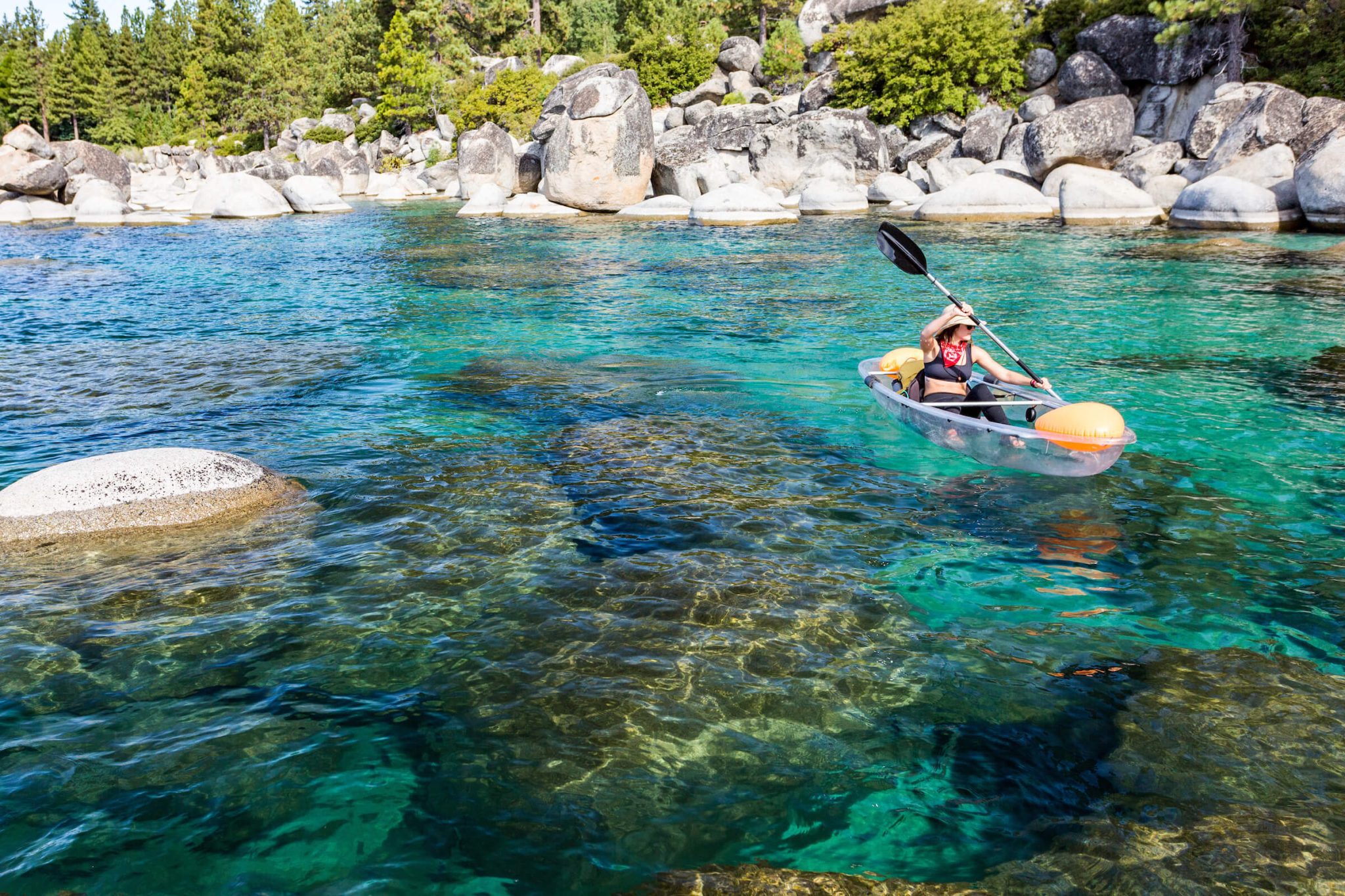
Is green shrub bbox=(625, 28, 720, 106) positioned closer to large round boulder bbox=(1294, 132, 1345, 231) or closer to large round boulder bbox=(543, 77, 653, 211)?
large round boulder bbox=(543, 77, 653, 211)

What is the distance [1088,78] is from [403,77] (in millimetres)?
40004

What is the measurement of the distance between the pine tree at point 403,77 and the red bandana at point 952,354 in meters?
54.3

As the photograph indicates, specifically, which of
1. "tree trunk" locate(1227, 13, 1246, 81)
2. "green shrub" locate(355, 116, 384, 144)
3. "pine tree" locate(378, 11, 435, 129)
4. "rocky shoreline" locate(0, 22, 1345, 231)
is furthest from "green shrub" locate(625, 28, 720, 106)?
"tree trunk" locate(1227, 13, 1246, 81)

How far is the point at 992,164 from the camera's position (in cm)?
3170

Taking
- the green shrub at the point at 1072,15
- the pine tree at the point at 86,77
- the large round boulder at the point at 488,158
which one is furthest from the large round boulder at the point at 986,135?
the pine tree at the point at 86,77

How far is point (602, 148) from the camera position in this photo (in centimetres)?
3089

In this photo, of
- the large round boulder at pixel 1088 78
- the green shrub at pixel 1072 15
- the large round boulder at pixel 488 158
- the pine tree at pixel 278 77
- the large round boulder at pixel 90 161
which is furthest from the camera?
the pine tree at pixel 278 77

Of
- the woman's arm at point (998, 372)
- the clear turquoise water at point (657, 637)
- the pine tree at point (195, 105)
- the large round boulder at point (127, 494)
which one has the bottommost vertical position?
the clear turquoise water at point (657, 637)

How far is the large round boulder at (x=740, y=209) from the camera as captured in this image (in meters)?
27.0

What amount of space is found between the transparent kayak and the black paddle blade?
141 centimetres

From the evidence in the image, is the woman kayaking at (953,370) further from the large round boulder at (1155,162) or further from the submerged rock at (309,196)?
the submerged rock at (309,196)

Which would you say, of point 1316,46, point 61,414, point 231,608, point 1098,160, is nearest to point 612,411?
point 231,608

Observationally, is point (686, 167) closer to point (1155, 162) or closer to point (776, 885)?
point (1155, 162)

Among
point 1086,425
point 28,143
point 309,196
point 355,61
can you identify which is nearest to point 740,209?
point 309,196
